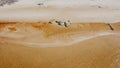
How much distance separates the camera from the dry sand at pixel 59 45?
3631mm

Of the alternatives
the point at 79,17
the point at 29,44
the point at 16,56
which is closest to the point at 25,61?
the point at 16,56

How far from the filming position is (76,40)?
4199 millimetres

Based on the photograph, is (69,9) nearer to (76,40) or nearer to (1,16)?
(76,40)

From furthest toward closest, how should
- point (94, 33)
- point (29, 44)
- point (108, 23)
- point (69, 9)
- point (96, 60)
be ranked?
point (69, 9) → point (108, 23) → point (94, 33) → point (29, 44) → point (96, 60)

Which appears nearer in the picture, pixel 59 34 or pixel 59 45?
pixel 59 45

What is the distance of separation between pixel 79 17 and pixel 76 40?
82cm

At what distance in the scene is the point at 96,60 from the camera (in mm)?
3672

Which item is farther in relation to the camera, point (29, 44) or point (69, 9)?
point (69, 9)

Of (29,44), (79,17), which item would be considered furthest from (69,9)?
(29,44)

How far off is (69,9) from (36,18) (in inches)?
30.9

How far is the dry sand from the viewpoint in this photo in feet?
11.9

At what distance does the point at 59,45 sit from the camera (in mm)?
4066

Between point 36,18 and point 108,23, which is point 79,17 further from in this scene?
point 36,18

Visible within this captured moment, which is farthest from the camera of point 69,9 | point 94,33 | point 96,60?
point 69,9
